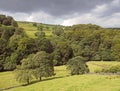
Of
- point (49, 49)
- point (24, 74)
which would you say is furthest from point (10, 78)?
point (49, 49)

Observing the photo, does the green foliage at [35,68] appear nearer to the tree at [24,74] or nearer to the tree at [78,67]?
the tree at [24,74]

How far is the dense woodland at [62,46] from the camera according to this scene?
359 ft

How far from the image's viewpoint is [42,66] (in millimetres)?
75438

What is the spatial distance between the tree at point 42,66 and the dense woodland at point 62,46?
55.3ft

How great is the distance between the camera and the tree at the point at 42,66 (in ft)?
245

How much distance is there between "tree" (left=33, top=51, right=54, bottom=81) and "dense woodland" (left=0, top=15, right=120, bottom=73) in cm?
1684

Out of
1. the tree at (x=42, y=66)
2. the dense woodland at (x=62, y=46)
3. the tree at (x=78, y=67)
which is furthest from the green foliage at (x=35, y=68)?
the dense woodland at (x=62, y=46)

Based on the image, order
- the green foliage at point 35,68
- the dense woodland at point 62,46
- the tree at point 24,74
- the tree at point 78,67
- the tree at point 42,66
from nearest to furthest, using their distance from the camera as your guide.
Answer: the tree at point 24,74 < the green foliage at point 35,68 < the tree at point 42,66 < the tree at point 78,67 < the dense woodland at point 62,46

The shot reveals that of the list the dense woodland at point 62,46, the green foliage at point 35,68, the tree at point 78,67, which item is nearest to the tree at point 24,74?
the green foliage at point 35,68

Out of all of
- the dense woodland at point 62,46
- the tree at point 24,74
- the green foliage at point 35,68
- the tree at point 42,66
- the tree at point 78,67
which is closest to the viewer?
the tree at point 24,74

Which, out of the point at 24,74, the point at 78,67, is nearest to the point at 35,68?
the point at 24,74

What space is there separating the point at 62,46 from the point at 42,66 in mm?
49972

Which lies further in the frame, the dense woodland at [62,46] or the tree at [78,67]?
the dense woodland at [62,46]

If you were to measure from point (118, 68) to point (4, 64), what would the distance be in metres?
46.1
